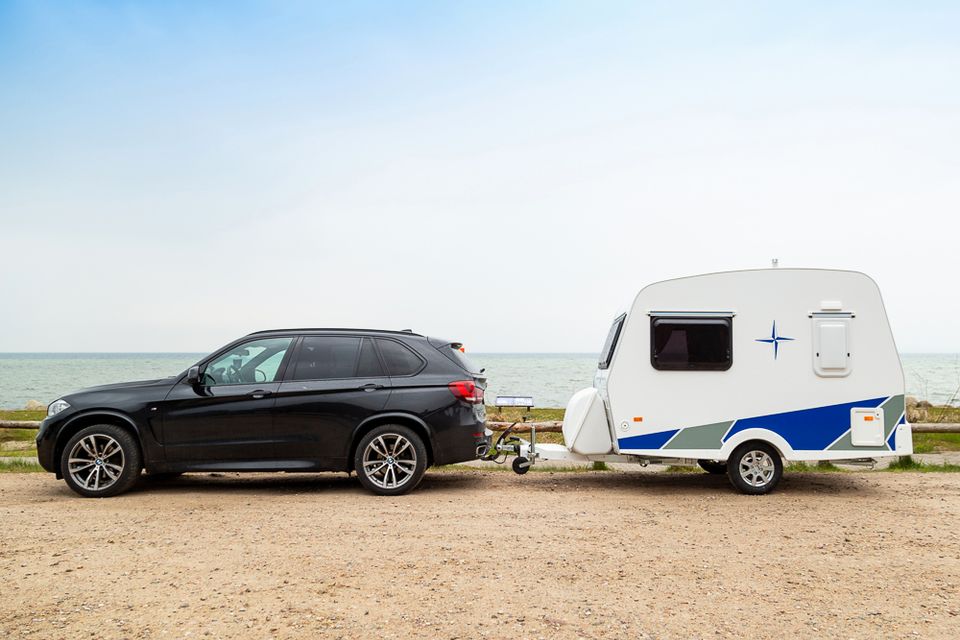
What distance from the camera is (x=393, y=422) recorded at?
8344 mm

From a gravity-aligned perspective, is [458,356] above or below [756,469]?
above

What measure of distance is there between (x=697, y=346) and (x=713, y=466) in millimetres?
2231

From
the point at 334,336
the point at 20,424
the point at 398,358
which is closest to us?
the point at 398,358

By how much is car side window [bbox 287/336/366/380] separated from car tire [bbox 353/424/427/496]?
789 millimetres

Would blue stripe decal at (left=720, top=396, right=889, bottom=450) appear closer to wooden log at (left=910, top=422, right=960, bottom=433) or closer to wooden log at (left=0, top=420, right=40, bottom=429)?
wooden log at (left=910, top=422, right=960, bottom=433)

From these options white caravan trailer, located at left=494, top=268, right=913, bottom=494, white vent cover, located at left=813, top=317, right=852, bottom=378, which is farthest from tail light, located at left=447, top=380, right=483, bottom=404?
white vent cover, located at left=813, top=317, right=852, bottom=378

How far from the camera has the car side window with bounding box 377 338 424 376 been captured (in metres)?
8.52

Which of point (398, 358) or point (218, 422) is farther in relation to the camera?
point (398, 358)

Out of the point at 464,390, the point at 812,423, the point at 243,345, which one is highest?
the point at 243,345

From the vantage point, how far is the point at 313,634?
A: 403cm

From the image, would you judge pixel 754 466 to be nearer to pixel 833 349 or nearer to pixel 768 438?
pixel 768 438

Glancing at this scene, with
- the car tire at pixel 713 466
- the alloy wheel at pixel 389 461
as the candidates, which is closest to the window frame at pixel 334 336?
the alloy wheel at pixel 389 461

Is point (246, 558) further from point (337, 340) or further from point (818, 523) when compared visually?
point (818, 523)

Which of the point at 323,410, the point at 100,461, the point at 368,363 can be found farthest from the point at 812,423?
the point at 100,461
